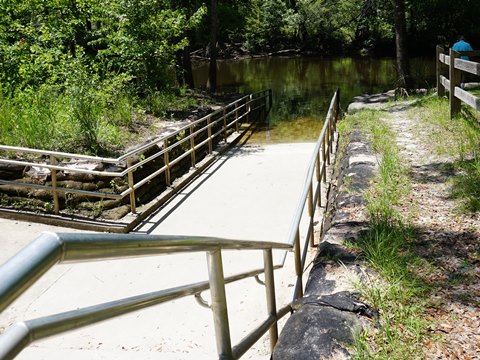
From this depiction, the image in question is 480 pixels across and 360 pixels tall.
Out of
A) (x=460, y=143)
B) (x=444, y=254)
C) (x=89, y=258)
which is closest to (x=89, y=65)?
(x=460, y=143)

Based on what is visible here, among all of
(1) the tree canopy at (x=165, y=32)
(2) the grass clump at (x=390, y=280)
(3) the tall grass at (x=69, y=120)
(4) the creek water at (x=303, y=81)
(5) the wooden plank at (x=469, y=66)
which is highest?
(1) the tree canopy at (x=165, y=32)

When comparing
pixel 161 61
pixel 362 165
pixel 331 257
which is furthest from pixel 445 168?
pixel 161 61

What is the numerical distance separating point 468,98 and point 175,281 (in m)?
5.28

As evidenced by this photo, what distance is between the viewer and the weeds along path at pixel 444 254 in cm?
308

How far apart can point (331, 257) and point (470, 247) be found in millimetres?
1127

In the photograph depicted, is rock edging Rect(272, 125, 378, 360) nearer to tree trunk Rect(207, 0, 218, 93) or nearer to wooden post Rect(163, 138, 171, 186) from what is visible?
wooden post Rect(163, 138, 171, 186)

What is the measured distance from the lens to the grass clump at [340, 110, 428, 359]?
2.97 metres

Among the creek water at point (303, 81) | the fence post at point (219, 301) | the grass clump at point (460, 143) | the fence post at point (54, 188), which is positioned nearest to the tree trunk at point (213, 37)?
the creek water at point (303, 81)

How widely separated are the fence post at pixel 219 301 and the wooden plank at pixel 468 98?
653 cm

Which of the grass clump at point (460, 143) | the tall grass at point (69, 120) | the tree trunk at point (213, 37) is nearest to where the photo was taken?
the grass clump at point (460, 143)

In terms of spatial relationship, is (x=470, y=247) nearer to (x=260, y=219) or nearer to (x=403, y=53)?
(x=260, y=219)

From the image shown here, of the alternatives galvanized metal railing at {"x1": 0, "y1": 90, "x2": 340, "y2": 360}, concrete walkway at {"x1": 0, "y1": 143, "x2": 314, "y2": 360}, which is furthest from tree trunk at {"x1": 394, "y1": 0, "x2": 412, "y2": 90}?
galvanized metal railing at {"x1": 0, "y1": 90, "x2": 340, "y2": 360}

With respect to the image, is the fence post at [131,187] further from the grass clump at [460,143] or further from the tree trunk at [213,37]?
the tree trunk at [213,37]

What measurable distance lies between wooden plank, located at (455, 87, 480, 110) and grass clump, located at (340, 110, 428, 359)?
1.87 meters
